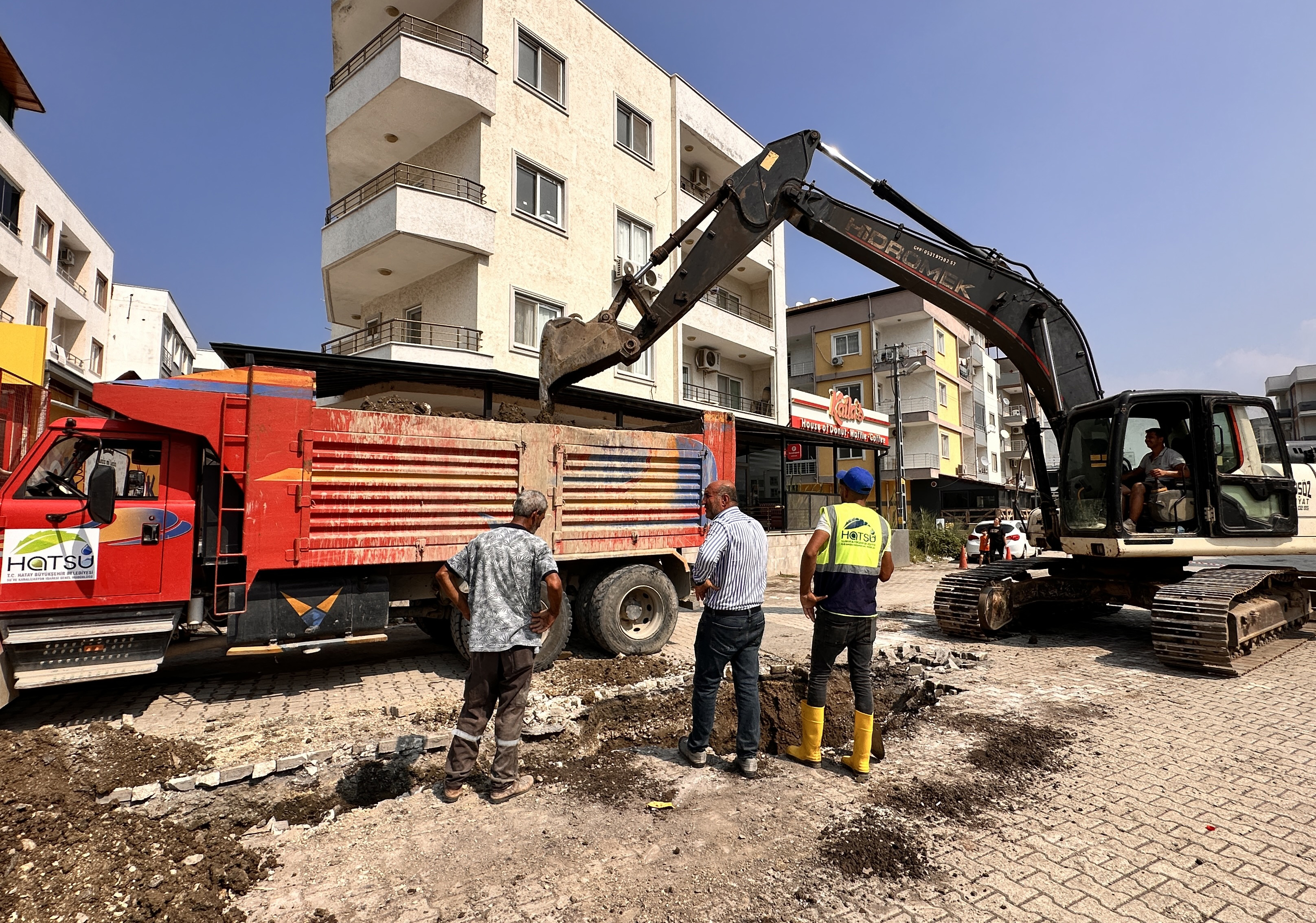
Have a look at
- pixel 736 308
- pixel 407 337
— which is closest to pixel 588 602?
pixel 407 337

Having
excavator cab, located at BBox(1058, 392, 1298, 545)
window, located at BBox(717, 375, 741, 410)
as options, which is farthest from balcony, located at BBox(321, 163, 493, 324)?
excavator cab, located at BBox(1058, 392, 1298, 545)

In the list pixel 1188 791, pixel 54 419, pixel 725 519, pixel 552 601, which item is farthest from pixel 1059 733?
pixel 54 419

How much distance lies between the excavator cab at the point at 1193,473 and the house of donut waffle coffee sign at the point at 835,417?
14.1 m

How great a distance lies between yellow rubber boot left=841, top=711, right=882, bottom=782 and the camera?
4328 mm

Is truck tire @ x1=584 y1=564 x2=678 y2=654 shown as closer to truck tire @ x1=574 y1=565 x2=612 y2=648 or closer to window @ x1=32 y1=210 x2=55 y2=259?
truck tire @ x1=574 y1=565 x2=612 y2=648

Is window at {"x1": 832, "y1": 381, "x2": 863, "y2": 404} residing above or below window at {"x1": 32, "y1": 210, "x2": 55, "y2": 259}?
below

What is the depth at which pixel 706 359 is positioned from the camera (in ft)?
70.9

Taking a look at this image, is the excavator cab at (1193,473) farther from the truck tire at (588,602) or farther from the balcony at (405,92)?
the balcony at (405,92)

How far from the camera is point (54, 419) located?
226 inches

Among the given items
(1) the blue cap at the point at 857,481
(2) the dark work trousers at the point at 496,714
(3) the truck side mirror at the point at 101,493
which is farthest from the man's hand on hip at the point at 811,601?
(3) the truck side mirror at the point at 101,493

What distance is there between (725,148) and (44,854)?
22955 mm

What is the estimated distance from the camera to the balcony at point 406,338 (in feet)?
46.5

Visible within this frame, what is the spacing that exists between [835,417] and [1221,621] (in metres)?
20.6

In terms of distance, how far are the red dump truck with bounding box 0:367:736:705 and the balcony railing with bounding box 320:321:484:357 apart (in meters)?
7.50
